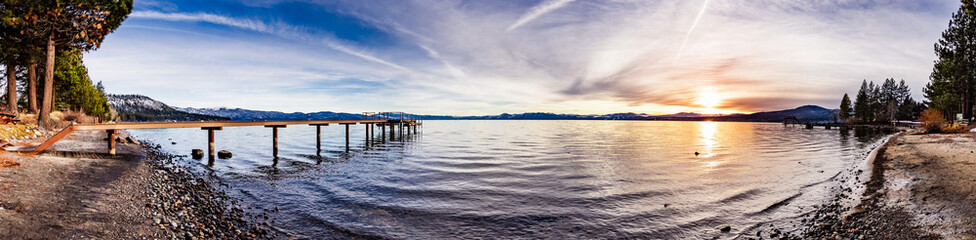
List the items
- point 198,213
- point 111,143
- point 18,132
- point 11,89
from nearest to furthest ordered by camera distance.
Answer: point 198,213, point 111,143, point 18,132, point 11,89

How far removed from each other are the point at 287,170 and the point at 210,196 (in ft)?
24.8

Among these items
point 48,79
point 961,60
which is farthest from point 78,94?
point 961,60

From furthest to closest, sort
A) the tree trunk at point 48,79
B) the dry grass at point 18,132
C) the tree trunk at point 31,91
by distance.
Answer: the tree trunk at point 31,91 < the tree trunk at point 48,79 < the dry grass at point 18,132

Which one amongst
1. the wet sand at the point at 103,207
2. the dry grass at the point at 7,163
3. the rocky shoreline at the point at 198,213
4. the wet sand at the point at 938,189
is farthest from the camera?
the dry grass at the point at 7,163

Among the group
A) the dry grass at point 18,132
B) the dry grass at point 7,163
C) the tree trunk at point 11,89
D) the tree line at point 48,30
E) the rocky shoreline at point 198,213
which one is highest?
the tree line at point 48,30

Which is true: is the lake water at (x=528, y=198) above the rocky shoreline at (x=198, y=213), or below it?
below

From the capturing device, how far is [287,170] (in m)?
19.3

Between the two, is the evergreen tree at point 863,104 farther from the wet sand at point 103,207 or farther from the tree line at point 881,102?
the wet sand at point 103,207

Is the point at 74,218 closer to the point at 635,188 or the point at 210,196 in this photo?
the point at 210,196

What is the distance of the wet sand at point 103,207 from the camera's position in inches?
264

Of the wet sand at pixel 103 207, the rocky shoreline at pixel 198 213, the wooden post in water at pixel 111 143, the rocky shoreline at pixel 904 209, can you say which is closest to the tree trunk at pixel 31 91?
the wooden post in water at pixel 111 143

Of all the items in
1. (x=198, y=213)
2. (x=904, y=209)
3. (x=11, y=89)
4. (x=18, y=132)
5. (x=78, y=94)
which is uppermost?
(x=78, y=94)

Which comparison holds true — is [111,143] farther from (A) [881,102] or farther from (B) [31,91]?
(A) [881,102]

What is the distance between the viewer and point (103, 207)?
8.36 m
